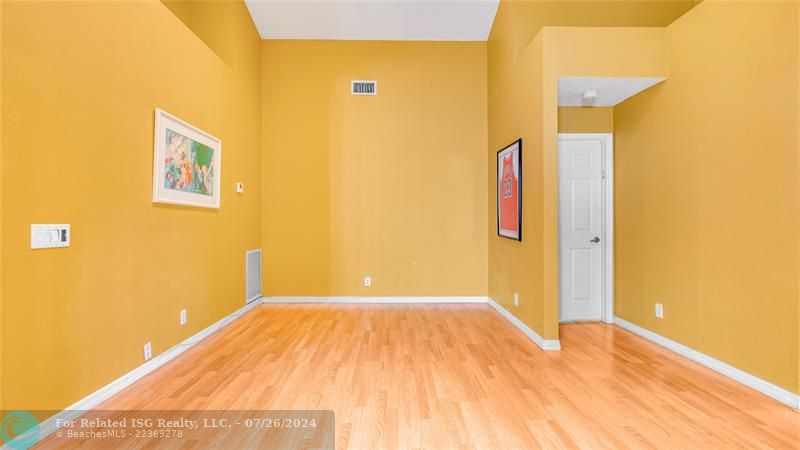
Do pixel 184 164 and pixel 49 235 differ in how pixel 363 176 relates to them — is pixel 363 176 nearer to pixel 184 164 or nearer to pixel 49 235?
pixel 184 164

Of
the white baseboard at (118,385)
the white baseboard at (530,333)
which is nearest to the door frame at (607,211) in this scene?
the white baseboard at (530,333)

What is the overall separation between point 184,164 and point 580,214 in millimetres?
4169

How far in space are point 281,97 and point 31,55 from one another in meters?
3.40

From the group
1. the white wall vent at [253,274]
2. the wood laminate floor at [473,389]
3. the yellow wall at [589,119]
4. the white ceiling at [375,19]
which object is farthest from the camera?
the white wall vent at [253,274]

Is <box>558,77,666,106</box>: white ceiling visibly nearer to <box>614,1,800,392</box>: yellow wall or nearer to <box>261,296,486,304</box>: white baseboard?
<box>614,1,800,392</box>: yellow wall

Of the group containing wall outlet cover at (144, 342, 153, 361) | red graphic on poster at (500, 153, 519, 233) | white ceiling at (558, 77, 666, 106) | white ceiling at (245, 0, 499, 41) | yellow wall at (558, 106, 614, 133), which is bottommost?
wall outlet cover at (144, 342, 153, 361)

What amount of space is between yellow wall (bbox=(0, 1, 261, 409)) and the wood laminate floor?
486mm

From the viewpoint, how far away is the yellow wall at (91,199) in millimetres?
1788

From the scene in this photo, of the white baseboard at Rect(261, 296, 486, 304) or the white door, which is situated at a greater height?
the white door

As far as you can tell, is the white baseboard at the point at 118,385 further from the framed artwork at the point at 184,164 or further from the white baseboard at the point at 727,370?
the white baseboard at the point at 727,370

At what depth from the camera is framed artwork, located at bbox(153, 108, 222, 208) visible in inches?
112

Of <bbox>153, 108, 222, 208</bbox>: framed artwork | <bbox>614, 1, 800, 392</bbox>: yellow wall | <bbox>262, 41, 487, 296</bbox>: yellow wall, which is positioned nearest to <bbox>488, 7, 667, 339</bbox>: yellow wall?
<bbox>614, 1, 800, 392</bbox>: yellow wall

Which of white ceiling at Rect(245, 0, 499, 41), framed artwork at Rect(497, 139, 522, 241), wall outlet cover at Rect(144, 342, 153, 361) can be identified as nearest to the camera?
wall outlet cover at Rect(144, 342, 153, 361)

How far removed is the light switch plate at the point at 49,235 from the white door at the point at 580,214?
435cm
